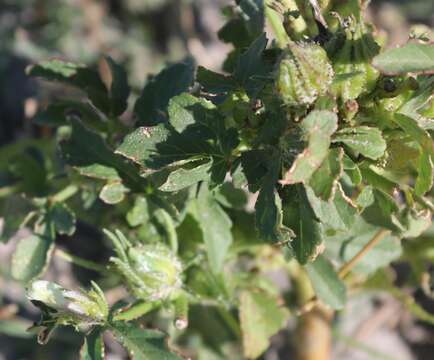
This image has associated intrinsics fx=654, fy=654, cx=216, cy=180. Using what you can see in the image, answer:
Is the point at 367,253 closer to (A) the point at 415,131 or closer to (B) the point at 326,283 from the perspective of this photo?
(B) the point at 326,283

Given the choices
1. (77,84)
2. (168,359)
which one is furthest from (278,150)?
(77,84)

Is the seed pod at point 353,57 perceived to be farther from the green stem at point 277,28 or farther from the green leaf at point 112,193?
the green leaf at point 112,193

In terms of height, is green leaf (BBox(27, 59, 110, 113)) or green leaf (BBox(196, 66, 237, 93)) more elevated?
green leaf (BBox(196, 66, 237, 93))

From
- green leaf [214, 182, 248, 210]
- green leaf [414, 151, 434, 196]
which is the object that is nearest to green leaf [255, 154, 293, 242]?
green leaf [414, 151, 434, 196]

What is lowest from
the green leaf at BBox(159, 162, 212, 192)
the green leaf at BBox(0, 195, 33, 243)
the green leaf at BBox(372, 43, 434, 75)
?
the green leaf at BBox(0, 195, 33, 243)

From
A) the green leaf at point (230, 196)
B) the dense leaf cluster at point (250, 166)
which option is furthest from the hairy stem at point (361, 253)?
the green leaf at point (230, 196)

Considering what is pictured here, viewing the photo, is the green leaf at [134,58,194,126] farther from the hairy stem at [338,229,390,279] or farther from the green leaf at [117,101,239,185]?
the hairy stem at [338,229,390,279]
